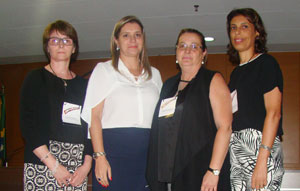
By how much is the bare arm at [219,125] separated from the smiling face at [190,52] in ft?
0.77

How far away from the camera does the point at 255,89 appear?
1.94 m

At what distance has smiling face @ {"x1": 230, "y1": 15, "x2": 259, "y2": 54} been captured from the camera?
212 centimetres

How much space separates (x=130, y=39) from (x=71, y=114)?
0.63 meters

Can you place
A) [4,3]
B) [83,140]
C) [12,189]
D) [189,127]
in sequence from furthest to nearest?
1. [4,3]
2. [12,189]
3. [83,140]
4. [189,127]

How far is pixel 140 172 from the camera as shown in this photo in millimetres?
2082

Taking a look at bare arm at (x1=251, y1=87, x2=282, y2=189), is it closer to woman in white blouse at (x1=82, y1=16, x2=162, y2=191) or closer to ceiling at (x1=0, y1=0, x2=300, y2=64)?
woman in white blouse at (x1=82, y1=16, x2=162, y2=191)

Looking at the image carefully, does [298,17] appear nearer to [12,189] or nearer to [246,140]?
[246,140]

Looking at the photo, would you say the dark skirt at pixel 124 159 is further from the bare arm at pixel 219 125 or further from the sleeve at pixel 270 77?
the sleeve at pixel 270 77

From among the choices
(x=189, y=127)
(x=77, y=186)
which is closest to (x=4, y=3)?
(x=77, y=186)

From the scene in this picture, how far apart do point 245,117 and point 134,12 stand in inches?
→ 151

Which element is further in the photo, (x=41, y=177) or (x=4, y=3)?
(x=4, y=3)

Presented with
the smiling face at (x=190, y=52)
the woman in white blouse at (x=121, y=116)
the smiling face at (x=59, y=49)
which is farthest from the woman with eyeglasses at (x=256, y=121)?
the smiling face at (x=59, y=49)

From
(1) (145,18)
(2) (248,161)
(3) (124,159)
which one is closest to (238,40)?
(2) (248,161)

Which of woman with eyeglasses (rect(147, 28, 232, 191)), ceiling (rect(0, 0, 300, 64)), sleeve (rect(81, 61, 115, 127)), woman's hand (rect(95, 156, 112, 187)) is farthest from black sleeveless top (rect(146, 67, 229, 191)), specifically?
ceiling (rect(0, 0, 300, 64))
